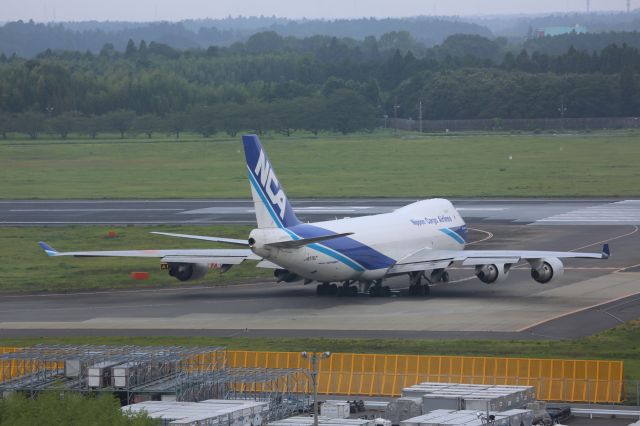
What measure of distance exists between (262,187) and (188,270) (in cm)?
1513

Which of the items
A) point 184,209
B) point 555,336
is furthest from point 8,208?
point 555,336

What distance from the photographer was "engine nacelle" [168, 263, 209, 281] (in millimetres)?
93625

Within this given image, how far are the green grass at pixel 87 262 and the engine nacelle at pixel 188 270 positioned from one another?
6.41 m

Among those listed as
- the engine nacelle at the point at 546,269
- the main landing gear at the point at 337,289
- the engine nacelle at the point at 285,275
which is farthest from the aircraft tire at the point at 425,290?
the engine nacelle at the point at 285,275

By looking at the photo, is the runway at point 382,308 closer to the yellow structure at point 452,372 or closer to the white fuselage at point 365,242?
the white fuselage at point 365,242

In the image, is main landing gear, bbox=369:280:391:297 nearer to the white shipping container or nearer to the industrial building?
the industrial building

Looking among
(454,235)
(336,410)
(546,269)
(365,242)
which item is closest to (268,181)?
(365,242)

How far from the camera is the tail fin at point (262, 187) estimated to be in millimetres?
80688

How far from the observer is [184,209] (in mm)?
151250

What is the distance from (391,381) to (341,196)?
319 ft

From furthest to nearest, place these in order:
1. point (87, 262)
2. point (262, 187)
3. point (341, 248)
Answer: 1. point (87, 262)
2. point (341, 248)
3. point (262, 187)

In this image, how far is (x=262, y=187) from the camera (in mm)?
81000

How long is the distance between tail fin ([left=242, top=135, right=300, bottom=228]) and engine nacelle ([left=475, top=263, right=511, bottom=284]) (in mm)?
14970

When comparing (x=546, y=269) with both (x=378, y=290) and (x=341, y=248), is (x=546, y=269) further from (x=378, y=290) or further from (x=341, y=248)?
(x=341, y=248)
